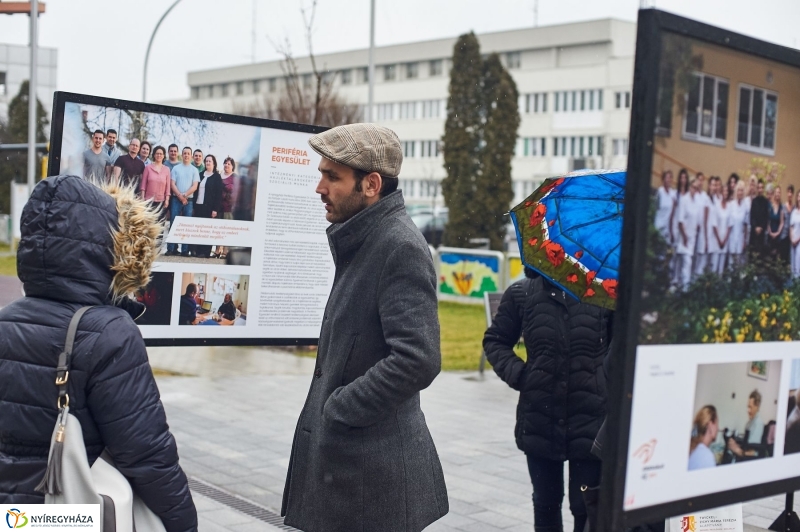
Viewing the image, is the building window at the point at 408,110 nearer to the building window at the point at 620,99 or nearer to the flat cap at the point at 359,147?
the building window at the point at 620,99

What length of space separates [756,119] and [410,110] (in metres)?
79.1

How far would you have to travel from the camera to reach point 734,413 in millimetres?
1952

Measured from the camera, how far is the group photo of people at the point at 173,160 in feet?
12.4

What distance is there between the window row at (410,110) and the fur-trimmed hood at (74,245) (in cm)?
7426

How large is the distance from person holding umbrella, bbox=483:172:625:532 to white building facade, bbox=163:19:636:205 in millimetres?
55854

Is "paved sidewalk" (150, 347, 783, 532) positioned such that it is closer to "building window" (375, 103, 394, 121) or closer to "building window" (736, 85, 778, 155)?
"building window" (736, 85, 778, 155)

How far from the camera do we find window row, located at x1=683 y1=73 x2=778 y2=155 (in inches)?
70.4

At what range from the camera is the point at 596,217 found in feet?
12.6

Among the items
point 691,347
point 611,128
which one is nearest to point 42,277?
point 691,347

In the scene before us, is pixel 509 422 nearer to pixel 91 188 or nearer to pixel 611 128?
pixel 91 188

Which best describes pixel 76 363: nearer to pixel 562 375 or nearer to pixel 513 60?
pixel 562 375

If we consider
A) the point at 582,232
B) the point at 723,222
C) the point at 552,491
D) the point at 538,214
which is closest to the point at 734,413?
the point at 723,222

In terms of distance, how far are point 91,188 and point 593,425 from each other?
2520 mm

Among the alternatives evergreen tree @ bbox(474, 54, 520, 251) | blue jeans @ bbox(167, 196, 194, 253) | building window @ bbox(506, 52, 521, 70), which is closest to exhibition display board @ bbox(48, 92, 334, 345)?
blue jeans @ bbox(167, 196, 194, 253)
